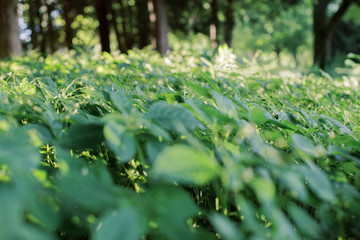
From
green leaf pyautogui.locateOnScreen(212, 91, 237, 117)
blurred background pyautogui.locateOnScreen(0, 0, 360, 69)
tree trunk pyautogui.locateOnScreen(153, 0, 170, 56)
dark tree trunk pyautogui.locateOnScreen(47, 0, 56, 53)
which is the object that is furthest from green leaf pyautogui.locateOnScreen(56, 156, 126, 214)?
dark tree trunk pyautogui.locateOnScreen(47, 0, 56, 53)

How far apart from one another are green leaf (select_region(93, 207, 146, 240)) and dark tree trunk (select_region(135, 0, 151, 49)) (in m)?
18.3

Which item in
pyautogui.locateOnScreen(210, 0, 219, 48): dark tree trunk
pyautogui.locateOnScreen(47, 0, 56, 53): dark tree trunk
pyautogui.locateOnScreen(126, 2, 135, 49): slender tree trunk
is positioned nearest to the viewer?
pyautogui.locateOnScreen(210, 0, 219, 48): dark tree trunk

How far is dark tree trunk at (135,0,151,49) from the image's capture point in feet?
58.6

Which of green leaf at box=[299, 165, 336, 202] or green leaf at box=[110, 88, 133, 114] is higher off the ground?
green leaf at box=[110, 88, 133, 114]

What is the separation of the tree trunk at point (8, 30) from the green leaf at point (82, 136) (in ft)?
32.4

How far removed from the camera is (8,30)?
31.2 feet

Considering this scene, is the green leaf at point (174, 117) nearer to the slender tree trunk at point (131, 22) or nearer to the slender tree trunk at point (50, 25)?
the slender tree trunk at point (131, 22)

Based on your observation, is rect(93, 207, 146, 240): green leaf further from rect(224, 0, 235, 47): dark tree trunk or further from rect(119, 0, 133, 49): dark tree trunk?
rect(119, 0, 133, 49): dark tree trunk

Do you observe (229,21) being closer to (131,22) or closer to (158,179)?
(131,22)

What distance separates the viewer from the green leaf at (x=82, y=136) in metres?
0.80

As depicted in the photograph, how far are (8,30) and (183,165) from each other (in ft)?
35.3

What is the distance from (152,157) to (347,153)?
0.61 meters

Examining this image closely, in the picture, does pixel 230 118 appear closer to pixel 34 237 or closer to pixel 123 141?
pixel 123 141

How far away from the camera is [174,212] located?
0.55m
